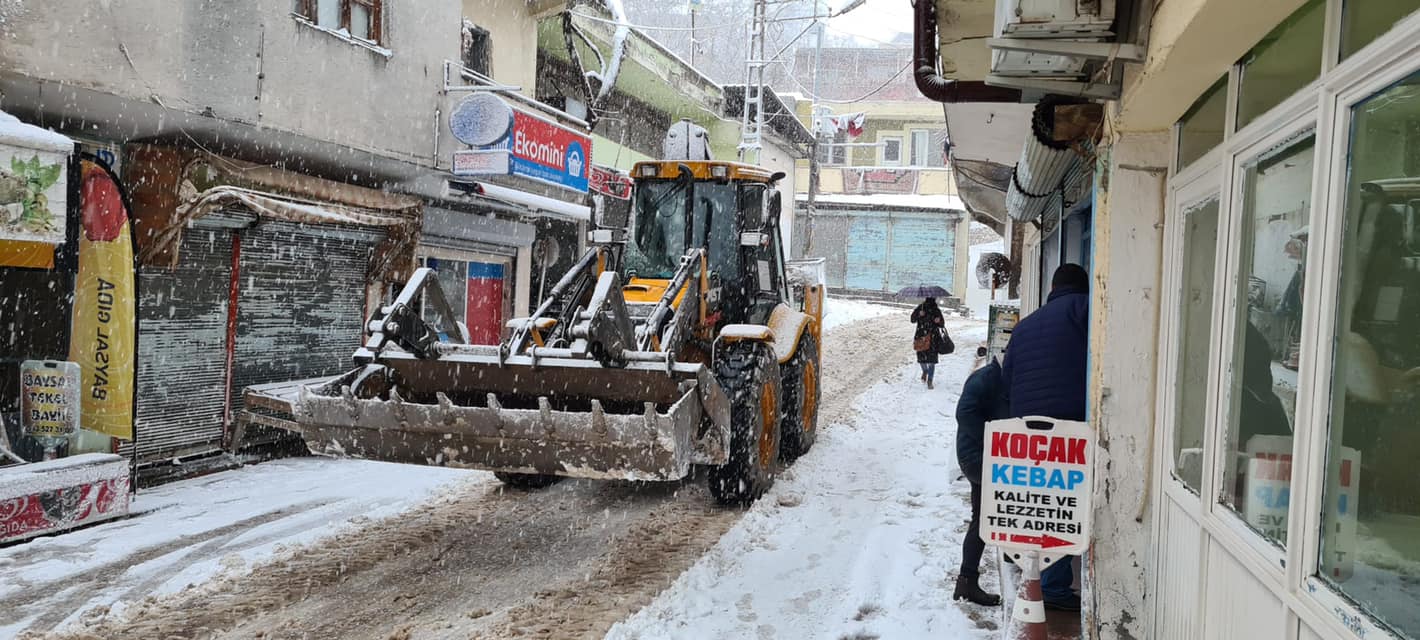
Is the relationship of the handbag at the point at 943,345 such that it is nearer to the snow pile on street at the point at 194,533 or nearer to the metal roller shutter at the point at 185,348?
the snow pile on street at the point at 194,533

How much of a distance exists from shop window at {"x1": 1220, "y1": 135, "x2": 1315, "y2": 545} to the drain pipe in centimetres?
198

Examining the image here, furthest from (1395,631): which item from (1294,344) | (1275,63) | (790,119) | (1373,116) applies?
(790,119)

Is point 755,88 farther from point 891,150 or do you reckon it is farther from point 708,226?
point 708,226

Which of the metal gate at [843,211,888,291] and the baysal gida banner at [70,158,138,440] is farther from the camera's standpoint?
the metal gate at [843,211,888,291]

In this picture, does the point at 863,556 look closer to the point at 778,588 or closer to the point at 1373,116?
the point at 778,588

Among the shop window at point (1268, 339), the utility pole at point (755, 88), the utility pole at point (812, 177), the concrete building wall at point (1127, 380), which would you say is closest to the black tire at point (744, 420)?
the concrete building wall at point (1127, 380)

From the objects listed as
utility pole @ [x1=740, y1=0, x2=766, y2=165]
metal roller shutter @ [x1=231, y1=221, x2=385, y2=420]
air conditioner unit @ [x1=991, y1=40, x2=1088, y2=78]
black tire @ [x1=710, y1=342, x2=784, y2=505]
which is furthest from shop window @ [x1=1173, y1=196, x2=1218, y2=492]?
utility pole @ [x1=740, y1=0, x2=766, y2=165]

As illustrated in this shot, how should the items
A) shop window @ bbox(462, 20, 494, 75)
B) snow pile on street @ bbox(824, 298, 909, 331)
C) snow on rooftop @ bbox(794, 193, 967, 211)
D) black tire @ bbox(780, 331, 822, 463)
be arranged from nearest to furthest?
black tire @ bbox(780, 331, 822, 463)
shop window @ bbox(462, 20, 494, 75)
snow pile on street @ bbox(824, 298, 909, 331)
snow on rooftop @ bbox(794, 193, 967, 211)

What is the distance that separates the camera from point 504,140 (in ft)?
35.7

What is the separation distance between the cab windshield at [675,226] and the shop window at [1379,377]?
20.0 ft

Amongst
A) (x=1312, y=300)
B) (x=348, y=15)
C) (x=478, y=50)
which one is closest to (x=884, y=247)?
(x=478, y=50)

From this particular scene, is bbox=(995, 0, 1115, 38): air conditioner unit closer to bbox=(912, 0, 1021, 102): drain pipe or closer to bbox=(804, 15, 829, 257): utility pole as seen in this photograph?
bbox=(912, 0, 1021, 102): drain pipe

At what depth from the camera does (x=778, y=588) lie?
5414 millimetres

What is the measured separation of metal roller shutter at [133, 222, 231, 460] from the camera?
8320 millimetres
